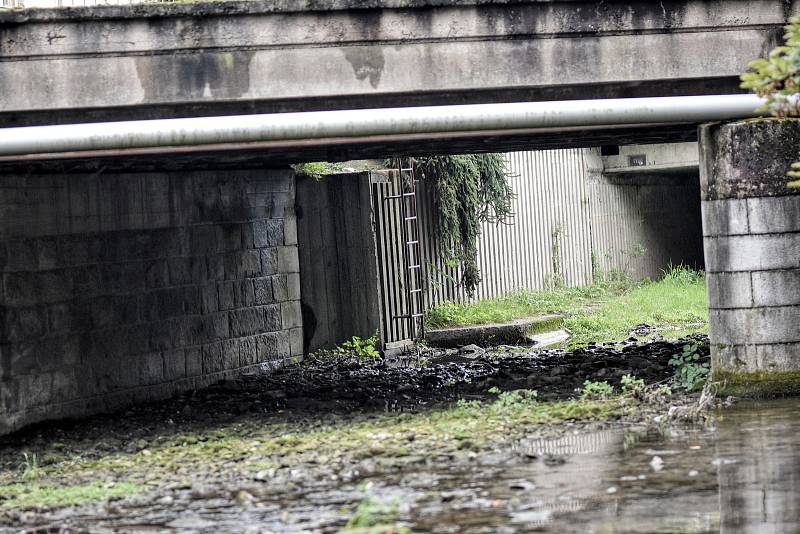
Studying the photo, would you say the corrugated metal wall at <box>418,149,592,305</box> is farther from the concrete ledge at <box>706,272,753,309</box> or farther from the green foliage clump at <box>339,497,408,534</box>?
the green foliage clump at <box>339,497,408,534</box>

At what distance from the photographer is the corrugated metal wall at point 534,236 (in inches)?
797

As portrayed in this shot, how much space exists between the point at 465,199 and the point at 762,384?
32.4 feet

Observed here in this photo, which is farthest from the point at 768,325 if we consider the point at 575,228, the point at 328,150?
the point at 575,228

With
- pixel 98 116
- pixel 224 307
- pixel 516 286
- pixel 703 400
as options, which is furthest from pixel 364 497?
pixel 516 286

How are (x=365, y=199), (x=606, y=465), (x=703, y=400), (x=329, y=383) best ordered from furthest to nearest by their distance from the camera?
1. (x=365, y=199)
2. (x=329, y=383)
3. (x=703, y=400)
4. (x=606, y=465)

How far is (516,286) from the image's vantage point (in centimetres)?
2269

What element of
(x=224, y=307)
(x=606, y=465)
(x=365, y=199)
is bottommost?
(x=606, y=465)

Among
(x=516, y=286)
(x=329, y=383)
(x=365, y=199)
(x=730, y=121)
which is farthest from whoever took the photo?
(x=516, y=286)

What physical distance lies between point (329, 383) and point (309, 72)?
16.4 feet

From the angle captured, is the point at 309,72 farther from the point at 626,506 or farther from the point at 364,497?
the point at 626,506

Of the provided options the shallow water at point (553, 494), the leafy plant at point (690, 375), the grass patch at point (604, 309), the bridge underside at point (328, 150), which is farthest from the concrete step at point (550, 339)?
the shallow water at point (553, 494)

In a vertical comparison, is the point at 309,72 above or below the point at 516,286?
above

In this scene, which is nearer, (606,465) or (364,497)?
(364,497)

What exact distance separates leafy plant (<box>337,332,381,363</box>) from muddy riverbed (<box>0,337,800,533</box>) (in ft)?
12.7
